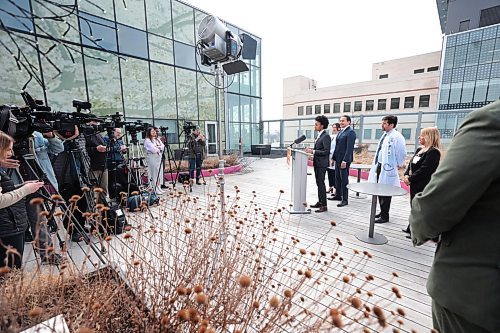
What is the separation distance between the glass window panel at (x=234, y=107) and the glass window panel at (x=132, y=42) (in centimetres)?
547

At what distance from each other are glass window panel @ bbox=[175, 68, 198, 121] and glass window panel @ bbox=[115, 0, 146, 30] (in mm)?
2417

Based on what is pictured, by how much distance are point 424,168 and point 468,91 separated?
28.0 m

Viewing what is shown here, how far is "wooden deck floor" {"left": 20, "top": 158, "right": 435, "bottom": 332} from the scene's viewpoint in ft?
6.88

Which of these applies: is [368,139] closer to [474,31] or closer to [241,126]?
[241,126]

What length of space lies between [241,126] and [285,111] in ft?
80.9

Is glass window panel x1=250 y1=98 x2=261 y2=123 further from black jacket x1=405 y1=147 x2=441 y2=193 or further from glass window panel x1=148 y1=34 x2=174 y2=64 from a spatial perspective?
black jacket x1=405 y1=147 x2=441 y2=193

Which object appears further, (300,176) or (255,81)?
(255,81)

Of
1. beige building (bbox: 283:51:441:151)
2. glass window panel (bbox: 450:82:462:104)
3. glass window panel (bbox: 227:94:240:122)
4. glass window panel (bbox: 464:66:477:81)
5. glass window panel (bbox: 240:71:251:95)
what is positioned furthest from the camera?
beige building (bbox: 283:51:441:151)

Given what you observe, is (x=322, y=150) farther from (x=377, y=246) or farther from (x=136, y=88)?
(x=136, y=88)

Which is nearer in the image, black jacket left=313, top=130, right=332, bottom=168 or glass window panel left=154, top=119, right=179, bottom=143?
black jacket left=313, top=130, right=332, bottom=168

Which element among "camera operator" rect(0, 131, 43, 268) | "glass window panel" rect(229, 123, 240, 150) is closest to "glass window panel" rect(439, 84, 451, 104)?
"glass window panel" rect(229, 123, 240, 150)

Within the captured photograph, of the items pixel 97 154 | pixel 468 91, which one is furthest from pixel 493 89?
pixel 97 154

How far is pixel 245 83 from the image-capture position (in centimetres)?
1544

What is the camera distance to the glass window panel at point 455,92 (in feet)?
76.0
